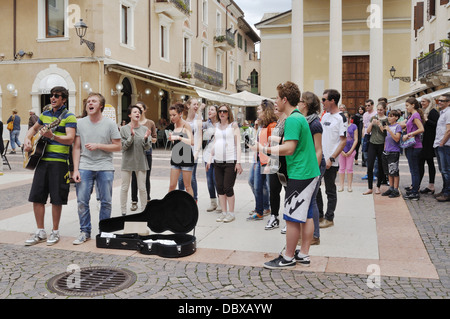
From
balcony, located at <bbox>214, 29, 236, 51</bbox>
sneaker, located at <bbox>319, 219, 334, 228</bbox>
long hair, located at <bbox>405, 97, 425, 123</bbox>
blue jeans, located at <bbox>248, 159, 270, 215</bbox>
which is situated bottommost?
sneaker, located at <bbox>319, 219, 334, 228</bbox>

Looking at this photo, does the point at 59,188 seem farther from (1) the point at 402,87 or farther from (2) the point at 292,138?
(1) the point at 402,87

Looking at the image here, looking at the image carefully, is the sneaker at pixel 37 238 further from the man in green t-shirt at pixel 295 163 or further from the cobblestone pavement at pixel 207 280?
the man in green t-shirt at pixel 295 163

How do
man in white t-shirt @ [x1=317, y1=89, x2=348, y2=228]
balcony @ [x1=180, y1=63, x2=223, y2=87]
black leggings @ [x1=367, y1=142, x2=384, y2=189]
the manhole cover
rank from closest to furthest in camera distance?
1. the manhole cover
2. man in white t-shirt @ [x1=317, y1=89, x2=348, y2=228]
3. black leggings @ [x1=367, y1=142, x2=384, y2=189]
4. balcony @ [x1=180, y1=63, x2=223, y2=87]

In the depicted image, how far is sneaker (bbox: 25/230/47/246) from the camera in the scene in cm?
544

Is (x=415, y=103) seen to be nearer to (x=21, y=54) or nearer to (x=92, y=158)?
(x=92, y=158)

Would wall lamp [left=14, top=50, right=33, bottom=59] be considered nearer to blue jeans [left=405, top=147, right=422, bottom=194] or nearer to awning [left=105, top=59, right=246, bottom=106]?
awning [left=105, top=59, right=246, bottom=106]

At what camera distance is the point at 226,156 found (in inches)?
256

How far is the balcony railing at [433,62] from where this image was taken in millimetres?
20500

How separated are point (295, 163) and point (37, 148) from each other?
3.01 meters

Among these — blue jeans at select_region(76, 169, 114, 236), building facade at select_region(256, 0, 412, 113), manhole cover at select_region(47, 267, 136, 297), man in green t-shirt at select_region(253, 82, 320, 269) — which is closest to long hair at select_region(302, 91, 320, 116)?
man in green t-shirt at select_region(253, 82, 320, 269)

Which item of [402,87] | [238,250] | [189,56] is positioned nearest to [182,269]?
[238,250]

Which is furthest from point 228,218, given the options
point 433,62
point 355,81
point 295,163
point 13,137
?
point 355,81

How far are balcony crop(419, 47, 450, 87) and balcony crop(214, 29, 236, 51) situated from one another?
17.3 meters

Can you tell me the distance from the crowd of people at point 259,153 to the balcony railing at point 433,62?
13729mm
